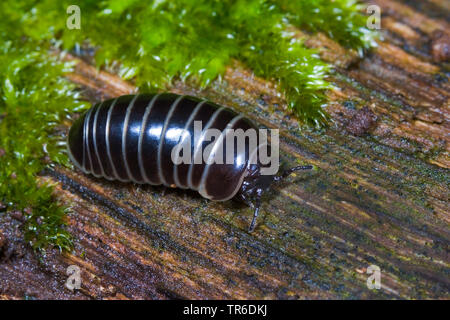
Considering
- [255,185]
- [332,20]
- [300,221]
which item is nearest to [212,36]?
[332,20]

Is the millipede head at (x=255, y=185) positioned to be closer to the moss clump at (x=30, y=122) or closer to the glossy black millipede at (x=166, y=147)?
the glossy black millipede at (x=166, y=147)

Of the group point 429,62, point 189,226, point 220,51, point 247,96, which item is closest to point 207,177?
point 189,226

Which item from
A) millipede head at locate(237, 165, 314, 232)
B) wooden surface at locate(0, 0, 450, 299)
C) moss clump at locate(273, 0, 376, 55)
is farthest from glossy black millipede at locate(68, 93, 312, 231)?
moss clump at locate(273, 0, 376, 55)

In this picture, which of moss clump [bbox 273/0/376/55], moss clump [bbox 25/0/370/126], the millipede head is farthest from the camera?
moss clump [bbox 273/0/376/55]

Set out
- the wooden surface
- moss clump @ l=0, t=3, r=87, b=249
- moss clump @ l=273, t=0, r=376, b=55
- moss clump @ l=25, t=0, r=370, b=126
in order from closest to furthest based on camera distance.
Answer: the wooden surface, moss clump @ l=0, t=3, r=87, b=249, moss clump @ l=25, t=0, r=370, b=126, moss clump @ l=273, t=0, r=376, b=55

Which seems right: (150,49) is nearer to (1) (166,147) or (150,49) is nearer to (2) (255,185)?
(1) (166,147)

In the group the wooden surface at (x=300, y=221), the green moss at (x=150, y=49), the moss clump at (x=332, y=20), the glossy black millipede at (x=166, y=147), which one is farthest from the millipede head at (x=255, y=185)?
the moss clump at (x=332, y=20)

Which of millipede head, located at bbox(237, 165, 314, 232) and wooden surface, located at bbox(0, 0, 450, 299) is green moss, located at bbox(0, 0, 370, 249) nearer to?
wooden surface, located at bbox(0, 0, 450, 299)
